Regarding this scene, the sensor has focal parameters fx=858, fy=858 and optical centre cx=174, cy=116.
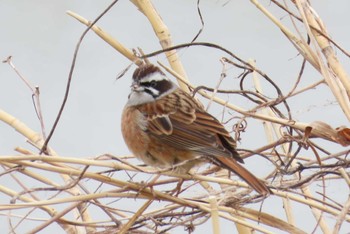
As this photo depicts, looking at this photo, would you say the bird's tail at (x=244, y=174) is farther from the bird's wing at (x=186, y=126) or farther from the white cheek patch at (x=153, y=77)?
the white cheek patch at (x=153, y=77)

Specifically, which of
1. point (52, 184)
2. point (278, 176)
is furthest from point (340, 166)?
point (52, 184)

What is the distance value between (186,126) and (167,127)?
0.23ft

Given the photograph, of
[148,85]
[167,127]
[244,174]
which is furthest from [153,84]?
[244,174]

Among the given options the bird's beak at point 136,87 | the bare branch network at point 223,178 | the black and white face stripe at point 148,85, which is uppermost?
the black and white face stripe at point 148,85

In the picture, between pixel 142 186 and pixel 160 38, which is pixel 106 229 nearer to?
pixel 142 186

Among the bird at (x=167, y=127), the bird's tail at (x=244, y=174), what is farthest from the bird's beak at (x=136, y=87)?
the bird's tail at (x=244, y=174)

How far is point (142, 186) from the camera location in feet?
7.00

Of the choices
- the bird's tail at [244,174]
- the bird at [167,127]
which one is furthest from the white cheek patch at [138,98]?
the bird's tail at [244,174]

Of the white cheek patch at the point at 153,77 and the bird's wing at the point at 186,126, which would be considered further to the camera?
the white cheek patch at the point at 153,77

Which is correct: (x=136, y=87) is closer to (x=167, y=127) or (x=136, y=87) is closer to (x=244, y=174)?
(x=167, y=127)

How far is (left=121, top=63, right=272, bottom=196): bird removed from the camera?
263 cm

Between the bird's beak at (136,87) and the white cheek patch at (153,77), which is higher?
the white cheek patch at (153,77)

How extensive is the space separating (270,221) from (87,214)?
1.95 ft

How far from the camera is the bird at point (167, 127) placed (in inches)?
103
